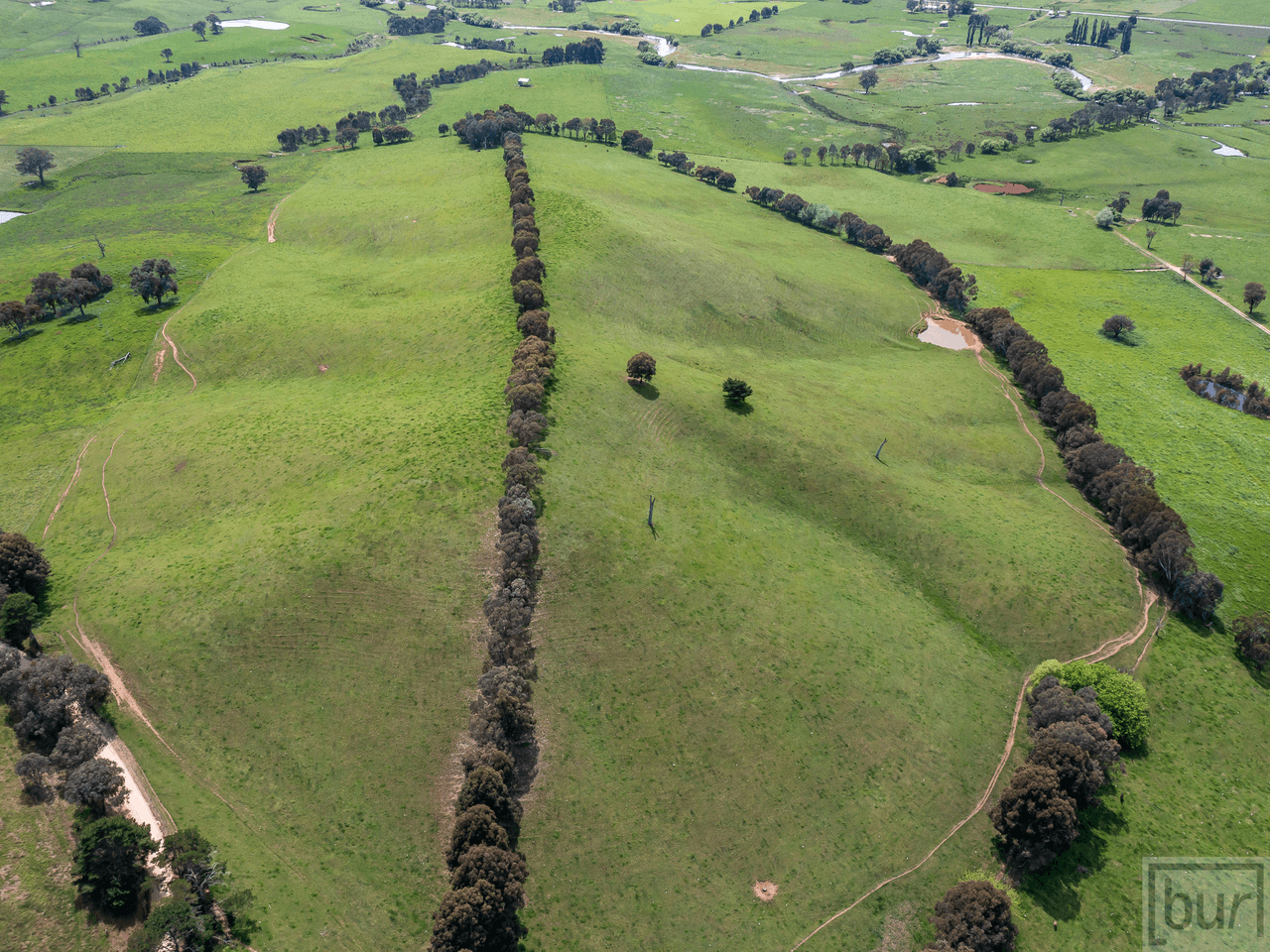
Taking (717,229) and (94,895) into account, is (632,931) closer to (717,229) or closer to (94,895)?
(94,895)

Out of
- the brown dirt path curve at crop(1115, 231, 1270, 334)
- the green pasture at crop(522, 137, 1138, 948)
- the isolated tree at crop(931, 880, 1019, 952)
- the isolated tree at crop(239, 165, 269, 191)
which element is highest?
the isolated tree at crop(239, 165, 269, 191)

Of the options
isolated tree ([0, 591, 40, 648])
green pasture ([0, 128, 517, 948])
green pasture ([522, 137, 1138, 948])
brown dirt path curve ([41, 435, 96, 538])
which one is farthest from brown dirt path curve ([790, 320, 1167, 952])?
brown dirt path curve ([41, 435, 96, 538])

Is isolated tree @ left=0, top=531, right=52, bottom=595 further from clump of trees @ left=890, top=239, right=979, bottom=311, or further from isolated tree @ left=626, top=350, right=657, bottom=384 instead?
clump of trees @ left=890, top=239, right=979, bottom=311

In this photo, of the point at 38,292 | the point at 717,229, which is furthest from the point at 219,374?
the point at 717,229

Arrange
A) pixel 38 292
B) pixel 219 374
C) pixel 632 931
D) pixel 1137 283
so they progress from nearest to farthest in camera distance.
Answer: pixel 632 931 → pixel 219 374 → pixel 38 292 → pixel 1137 283

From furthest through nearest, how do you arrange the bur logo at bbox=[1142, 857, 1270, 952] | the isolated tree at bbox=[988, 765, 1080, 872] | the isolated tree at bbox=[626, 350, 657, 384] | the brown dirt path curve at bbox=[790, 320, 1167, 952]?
the isolated tree at bbox=[626, 350, 657, 384] → the isolated tree at bbox=[988, 765, 1080, 872] → the brown dirt path curve at bbox=[790, 320, 1167, 952] → the bur logo at bbox=[1142, 857, 1270, 952]

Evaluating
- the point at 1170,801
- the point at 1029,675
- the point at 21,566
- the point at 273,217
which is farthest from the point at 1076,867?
the point at 273,217
